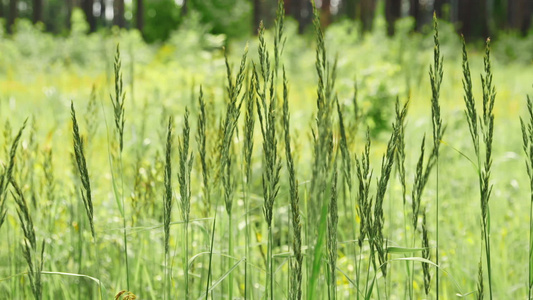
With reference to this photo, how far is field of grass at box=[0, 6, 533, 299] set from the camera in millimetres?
883

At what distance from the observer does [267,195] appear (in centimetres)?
87

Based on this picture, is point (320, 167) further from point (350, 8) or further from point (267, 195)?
point (350, 8)

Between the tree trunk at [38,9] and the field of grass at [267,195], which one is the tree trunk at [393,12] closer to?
the field of grass at [267,195]

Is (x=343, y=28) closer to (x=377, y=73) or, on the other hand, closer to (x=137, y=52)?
(x=377, y=73)

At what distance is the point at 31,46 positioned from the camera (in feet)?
47.9

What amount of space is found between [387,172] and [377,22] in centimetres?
992

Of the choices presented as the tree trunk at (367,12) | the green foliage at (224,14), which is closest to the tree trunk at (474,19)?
the tree trunk at (367,12)

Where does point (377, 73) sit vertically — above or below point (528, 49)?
below

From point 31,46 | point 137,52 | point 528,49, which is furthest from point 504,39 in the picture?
point 31,46

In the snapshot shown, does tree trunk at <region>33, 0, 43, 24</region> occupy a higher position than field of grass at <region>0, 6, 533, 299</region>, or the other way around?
tree trunk at <region>33, 0, 43, 24</region>

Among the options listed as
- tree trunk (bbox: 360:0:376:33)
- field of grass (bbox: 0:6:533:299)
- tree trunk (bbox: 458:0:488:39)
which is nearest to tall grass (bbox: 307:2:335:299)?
field of grass (bbox: 0:6:533:299)

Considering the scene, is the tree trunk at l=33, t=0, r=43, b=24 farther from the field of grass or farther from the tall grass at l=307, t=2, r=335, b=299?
the tall grass at l=307, t=2, r=335, b=299

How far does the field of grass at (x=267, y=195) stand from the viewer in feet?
2.90

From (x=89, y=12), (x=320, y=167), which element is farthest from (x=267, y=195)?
(x=89, y=12)
